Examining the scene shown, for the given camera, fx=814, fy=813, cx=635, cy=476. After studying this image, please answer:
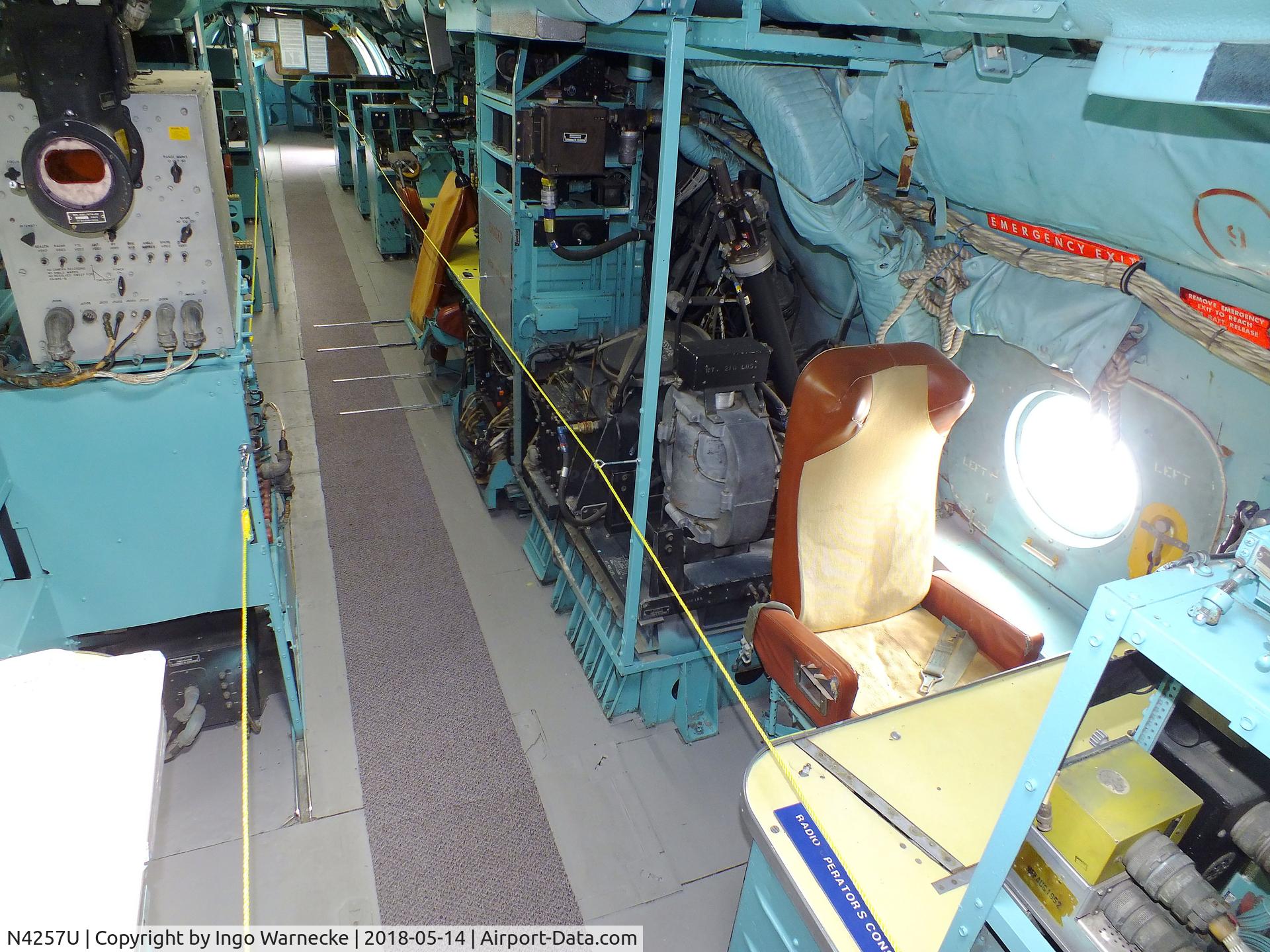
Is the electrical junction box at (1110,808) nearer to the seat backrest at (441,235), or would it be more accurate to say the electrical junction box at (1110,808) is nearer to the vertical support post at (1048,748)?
the vertical support post at (1048,748)

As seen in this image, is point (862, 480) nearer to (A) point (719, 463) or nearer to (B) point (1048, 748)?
(A) point (719, 463)

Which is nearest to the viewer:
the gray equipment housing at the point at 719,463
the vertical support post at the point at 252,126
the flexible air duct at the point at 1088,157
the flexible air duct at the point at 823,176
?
the flexible air duct at the point at 1088,157

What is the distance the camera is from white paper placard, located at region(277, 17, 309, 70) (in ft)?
46.3

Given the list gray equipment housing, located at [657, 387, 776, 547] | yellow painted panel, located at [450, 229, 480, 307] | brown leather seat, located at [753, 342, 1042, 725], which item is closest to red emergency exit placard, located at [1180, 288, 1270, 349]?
brown leather seat, located at [753, 342, 1042, 725]

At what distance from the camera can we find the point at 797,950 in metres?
1.88

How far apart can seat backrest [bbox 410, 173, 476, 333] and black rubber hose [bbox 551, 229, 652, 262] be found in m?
1.96

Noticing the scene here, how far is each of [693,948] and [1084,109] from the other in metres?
2.81

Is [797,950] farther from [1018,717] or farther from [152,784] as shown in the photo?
[152,784]

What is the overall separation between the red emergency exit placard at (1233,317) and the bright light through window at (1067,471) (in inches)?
21.2

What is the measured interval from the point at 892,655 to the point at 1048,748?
1.82 meters

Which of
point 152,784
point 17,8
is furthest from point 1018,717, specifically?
point 17,8

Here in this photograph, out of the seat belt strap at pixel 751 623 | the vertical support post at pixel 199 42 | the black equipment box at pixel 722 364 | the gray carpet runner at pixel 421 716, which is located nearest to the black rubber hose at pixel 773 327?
the black equipment box at pixel 722 364

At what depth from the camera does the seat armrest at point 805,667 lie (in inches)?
98.7

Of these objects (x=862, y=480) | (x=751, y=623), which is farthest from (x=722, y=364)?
(x=751, y=623)
